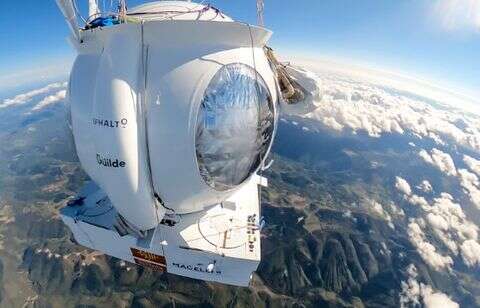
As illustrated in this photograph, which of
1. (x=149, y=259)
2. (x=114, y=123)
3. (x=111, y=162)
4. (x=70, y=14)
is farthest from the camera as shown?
(x=149, y=259)

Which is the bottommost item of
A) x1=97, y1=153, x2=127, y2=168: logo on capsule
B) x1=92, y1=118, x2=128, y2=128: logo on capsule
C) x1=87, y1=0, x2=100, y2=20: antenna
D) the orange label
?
the orange label

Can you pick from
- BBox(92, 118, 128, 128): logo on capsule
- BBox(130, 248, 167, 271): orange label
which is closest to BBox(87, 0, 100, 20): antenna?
BBox(92, 118, 128, 128): logo on capsule

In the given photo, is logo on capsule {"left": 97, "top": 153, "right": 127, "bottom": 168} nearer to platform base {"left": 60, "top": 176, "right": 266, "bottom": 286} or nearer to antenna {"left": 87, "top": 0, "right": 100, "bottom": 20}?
platform base {"left": 60, "top": 176, "right": 266, "bottom": 286}

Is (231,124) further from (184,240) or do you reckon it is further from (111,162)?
(184,240)

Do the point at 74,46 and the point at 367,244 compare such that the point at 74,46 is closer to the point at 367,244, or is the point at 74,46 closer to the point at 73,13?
the point at 73,13

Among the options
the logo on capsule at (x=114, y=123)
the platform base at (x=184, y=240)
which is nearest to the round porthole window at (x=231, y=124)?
the logo on capsule at (x=114, y=123)

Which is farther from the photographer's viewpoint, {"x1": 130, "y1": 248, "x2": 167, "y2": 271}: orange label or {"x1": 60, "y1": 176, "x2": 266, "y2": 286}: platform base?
{"x1": 130, "y1": 248, "x2": 167, "y2": 271}: orange label

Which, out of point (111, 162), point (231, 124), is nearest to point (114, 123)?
point (111, 162)

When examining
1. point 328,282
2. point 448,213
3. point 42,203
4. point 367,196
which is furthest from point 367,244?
point 42,203
